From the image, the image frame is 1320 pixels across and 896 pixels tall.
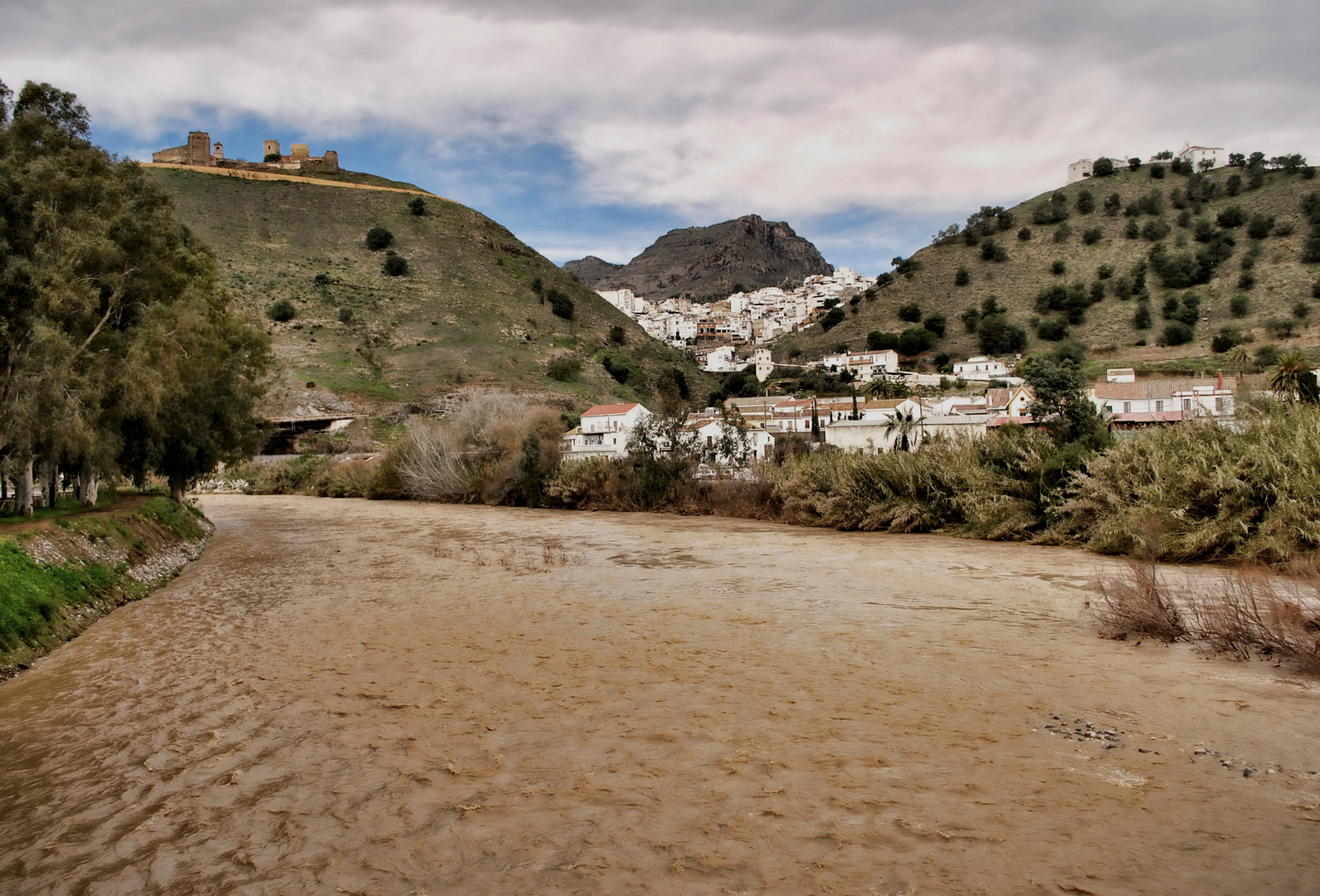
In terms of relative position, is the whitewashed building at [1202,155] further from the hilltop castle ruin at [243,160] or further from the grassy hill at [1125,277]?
the hilltop castle ruin at [243,160]

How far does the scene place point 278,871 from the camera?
431 cm

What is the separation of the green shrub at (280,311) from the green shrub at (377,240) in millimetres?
23046

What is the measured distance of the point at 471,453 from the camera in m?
39.0

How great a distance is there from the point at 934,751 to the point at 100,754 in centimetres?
673

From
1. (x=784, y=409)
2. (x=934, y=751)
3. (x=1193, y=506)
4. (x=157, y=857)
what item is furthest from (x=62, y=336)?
(x=784, y=409)

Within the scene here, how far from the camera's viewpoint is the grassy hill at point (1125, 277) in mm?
77688

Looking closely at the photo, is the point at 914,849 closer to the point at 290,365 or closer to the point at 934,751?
the point at 934,751

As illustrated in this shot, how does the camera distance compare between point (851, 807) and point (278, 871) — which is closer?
point (278, 871)

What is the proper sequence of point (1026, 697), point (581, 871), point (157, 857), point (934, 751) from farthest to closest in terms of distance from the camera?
point (1026, 697) < point (934, 751) < point (157, 857) < point (581, 871)

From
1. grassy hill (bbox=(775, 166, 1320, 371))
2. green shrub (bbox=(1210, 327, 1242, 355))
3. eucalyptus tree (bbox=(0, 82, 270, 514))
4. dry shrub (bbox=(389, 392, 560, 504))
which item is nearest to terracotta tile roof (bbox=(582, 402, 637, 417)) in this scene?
dry shrub (bbox=(389, 392, 560, 504))

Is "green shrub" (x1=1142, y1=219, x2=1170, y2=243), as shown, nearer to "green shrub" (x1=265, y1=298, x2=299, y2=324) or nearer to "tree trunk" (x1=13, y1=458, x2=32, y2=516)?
"green shrub" (x1=265, y1=298, x2=299, y2=324)

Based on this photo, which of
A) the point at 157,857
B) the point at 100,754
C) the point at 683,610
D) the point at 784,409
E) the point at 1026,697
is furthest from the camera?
the point at 784,409

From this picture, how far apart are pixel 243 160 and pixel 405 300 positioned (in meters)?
55.6

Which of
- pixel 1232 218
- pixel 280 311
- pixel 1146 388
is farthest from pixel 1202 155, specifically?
pixel 280 311
